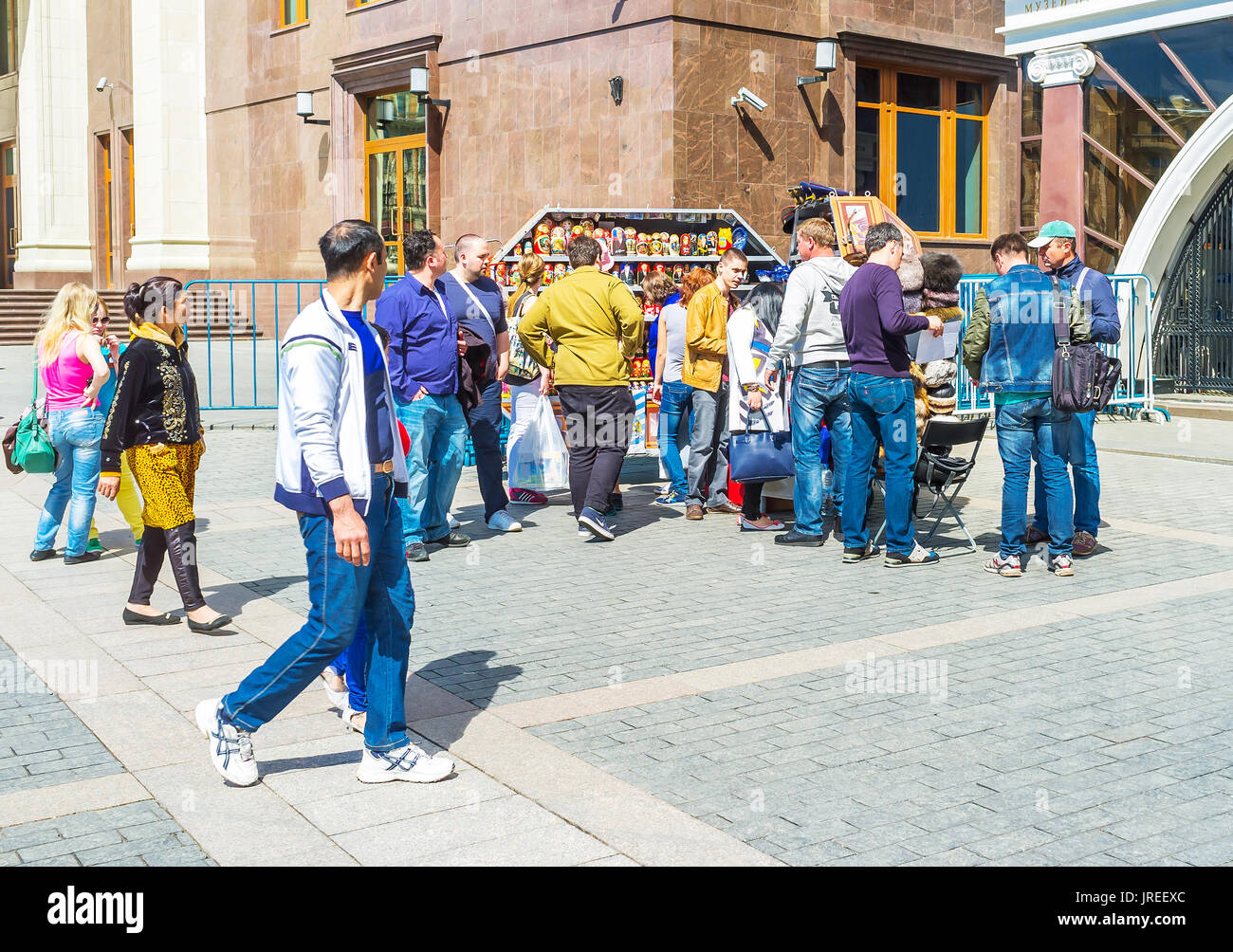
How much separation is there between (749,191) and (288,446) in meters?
13.4

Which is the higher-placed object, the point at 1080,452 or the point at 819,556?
the point at 1080,452

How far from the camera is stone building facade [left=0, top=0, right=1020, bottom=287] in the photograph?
16688 millimetres

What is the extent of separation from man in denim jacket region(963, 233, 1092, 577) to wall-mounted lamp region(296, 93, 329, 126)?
58.2 ft

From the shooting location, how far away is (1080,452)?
8188mm

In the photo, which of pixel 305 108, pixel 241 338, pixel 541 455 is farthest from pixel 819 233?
pixel 305 108

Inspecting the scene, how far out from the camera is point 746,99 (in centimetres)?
1664

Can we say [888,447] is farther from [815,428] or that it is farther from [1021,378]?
[1021,378]

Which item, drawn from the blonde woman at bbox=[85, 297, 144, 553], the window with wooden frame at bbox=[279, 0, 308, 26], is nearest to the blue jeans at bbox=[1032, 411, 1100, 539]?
the blonde woman at bbox=[85, 297, 144, 553]

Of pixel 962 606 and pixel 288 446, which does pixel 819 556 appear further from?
pixel 288 446

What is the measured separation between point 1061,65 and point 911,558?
531 inches

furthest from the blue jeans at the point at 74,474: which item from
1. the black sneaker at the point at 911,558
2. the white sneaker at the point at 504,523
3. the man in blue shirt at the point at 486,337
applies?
the black sneaker at the point at 911,558

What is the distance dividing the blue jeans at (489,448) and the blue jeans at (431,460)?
18.5 inches

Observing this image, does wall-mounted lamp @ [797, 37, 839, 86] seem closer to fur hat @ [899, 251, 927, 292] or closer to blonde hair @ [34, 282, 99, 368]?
A: fur hat @ [899, 251, 927, 292]
